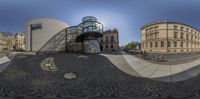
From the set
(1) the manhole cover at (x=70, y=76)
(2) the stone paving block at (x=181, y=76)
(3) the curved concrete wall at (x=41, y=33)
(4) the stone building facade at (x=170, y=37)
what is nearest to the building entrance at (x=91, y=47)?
(3) the curved concrete wall at (x=41, y=33)

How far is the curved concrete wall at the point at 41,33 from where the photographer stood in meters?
26.9

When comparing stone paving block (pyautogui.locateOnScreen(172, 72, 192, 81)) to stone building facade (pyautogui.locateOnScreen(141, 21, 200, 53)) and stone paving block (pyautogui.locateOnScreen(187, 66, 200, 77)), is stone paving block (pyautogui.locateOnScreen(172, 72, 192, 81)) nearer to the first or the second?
stone paving block (pyautogui.locateOnScreen(187, 66, 200, 77))

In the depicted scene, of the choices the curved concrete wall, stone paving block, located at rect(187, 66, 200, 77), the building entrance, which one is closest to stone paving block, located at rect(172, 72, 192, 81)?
stone paving block, located at rect(187, 66, 200, 77)

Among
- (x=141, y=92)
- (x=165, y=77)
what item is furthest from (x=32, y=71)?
(x=165, y=77)

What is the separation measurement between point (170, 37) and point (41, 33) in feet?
86.3

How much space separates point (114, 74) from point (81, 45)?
19513mm

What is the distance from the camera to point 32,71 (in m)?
12.5

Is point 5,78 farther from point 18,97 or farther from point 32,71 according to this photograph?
point 18,97

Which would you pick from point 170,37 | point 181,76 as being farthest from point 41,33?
point 181,76

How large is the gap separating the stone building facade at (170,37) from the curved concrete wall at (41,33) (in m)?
15.6

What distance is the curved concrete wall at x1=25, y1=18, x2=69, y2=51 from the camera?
88.3 feet

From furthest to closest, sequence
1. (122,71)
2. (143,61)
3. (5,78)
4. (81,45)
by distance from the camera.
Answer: (81,45) < (143,61) < (122,71) < (5,78)

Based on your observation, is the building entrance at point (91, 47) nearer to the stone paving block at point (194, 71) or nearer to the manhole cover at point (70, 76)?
the manhole cover at point (70, 76)

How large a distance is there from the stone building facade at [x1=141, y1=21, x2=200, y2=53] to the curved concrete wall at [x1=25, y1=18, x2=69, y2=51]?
51.2ft
